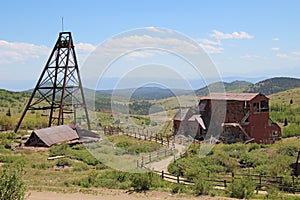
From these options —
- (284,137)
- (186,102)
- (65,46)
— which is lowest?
(284,137)

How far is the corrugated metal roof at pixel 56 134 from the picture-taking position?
91.7 ft

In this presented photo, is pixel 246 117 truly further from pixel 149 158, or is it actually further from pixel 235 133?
pixel 149 158

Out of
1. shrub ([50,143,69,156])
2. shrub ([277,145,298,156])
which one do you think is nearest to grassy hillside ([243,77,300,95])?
shrub ([277,145,298,156])

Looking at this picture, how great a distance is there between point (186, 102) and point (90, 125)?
9666 millimetres

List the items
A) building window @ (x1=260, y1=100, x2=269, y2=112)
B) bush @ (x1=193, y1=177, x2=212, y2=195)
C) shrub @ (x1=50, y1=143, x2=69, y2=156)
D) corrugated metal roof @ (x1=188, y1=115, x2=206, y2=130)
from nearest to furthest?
bush @ (x1=193, y1=177, x2=212, y2=195) → shrub @ (x1=50, y1=143, x2=69, y2=156) → corrugated metal roof @ (x1=188, y1=115, x2=206, y2=130) → building window @ (x1=260, y1=100, x2=269, y2=112)

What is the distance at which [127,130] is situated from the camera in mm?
39062

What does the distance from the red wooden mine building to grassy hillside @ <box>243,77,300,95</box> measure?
9628 centimetres

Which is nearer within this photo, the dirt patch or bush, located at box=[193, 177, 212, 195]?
the dirt patch

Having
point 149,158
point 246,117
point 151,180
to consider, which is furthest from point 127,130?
point 151,180

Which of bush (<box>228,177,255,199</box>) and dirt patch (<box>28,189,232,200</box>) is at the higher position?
bush (<box>228,177,255,199</box>)

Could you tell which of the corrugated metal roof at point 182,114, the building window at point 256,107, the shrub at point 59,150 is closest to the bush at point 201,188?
the shrub at point 59,150

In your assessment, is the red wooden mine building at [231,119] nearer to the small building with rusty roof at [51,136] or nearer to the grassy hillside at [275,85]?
the small building with rusty roof at [51,136]

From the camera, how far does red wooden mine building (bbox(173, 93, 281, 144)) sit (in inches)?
1351

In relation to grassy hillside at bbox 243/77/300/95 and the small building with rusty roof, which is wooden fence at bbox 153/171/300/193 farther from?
grassy hillside at bbox 243/77/300/95
